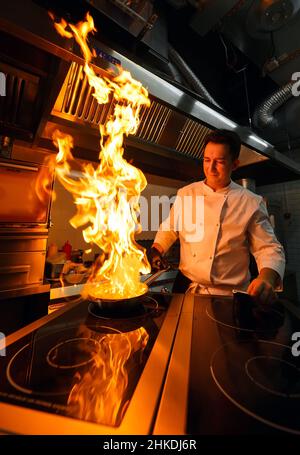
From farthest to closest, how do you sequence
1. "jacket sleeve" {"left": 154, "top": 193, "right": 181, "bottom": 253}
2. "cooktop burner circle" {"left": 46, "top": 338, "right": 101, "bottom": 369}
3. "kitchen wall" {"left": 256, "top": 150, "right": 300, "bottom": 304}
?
"kitchen wall" {"left": 256, "top": 150, "right": 300, "bottom": 304}, "jacket sleeve" {"left": 154, "top": 193, "right": 181, "bottom": 253}, "cooktop burner circle" {"left": 46, "top": 338, "right": 101, "bottom": 369}

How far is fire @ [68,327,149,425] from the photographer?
1.33 ft

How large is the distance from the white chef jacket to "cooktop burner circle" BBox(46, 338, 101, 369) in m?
0.85

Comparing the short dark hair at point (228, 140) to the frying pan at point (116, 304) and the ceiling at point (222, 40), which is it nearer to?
the ceiling at point (222, 40)

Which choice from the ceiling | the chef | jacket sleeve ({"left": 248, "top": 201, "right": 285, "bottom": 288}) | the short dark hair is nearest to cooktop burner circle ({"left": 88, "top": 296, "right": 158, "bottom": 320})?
the chef

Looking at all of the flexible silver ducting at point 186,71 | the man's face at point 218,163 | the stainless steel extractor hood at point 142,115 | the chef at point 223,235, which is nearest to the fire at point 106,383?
the chef at point 223,235

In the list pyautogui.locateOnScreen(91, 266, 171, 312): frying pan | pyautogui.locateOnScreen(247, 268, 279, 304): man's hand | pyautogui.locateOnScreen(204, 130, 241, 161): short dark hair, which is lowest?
pyautogui.locateOnScreen(91, 266, 171, 312): frying pan

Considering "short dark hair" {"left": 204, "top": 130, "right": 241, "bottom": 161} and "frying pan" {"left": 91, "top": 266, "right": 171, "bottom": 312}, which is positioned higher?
"short dark hair" {"left": 204, "top": 130, "right": 241, "bottom": 161}

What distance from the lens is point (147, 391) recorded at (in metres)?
0.47

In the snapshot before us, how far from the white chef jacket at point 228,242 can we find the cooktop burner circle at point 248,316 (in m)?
0.32

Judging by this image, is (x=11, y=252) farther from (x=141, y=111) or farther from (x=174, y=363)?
(x=141, y=111)

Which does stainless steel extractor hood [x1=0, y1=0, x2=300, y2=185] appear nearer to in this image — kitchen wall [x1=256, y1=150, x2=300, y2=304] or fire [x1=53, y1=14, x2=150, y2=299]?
fire [x1=53, y1=14, x2=150, y2=299]

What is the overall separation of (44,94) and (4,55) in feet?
0.76

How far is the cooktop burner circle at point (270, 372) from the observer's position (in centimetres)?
49

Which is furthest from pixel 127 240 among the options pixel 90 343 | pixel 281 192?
pixel 281 192
